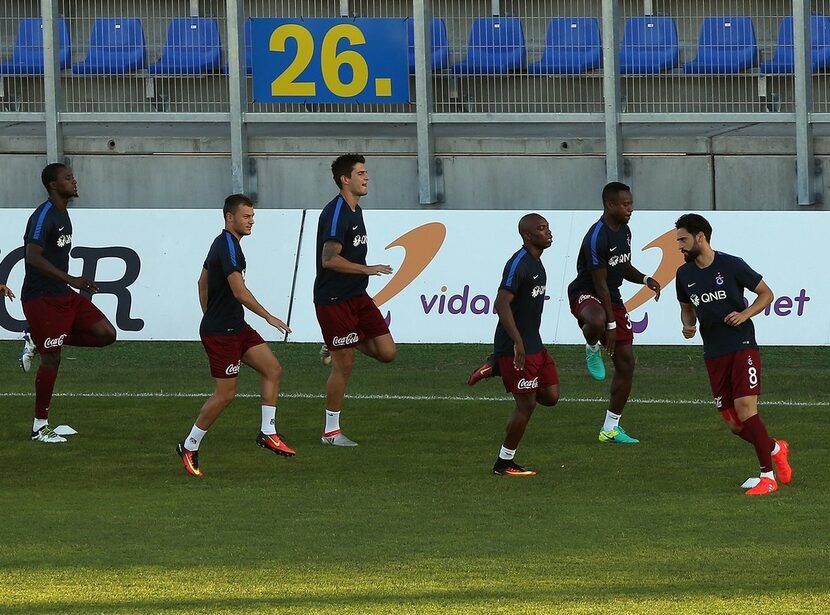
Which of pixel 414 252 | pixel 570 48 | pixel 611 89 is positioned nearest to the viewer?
pixel 414 252

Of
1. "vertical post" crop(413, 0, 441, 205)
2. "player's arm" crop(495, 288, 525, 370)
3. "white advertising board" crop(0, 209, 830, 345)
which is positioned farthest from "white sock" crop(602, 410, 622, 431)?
"vertical post" crop(413, 0, 441, 205)

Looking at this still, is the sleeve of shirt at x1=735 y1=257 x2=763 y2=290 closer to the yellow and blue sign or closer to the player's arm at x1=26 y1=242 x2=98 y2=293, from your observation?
the player's arm at x1=26 y1=242 x2=98 y2=293

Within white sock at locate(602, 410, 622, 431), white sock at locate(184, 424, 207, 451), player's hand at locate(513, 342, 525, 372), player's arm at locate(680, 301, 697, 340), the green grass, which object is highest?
player's arm at locate(680, 301, 697, 340)

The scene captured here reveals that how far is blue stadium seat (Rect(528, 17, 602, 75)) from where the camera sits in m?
22.0

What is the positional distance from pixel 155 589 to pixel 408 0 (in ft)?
58.0

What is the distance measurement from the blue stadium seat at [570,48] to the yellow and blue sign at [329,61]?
2.04 metres

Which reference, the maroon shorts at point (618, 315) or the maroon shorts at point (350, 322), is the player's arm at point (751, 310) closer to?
the maroon shorts at point (618, 315)

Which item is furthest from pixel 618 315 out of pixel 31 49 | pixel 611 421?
pixel 31 49

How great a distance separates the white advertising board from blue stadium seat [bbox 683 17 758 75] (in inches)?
239

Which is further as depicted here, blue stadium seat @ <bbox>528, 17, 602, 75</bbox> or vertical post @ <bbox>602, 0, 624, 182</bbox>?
blue stadium seat @ <bbox>528, 17, 602, 75</bbox>

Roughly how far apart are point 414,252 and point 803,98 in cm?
687

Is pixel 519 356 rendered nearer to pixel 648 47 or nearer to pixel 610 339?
pixel 610 339

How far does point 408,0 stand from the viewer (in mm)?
23078

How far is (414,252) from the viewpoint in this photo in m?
16.7
